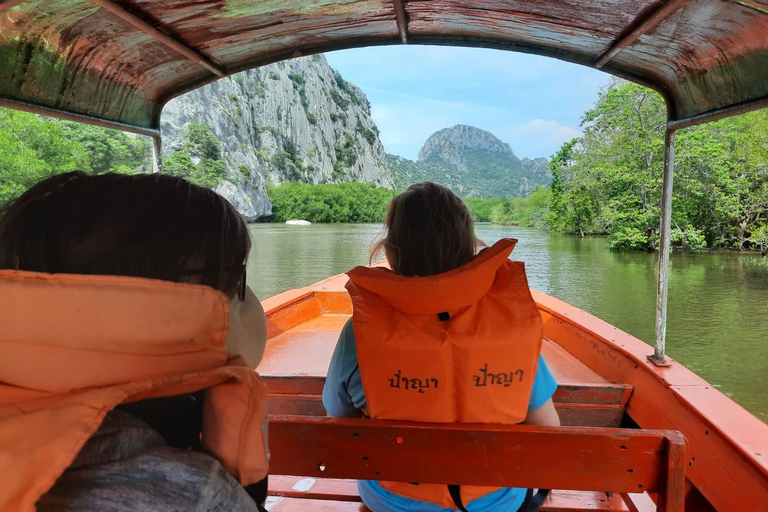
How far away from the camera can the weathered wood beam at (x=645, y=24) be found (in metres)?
1.43

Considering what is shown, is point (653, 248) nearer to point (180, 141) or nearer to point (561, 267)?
point (561, 267)

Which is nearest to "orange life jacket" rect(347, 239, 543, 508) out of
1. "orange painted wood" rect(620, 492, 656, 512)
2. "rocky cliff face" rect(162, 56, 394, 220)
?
"orange painted wood" rect(620, 492, 656, 512)

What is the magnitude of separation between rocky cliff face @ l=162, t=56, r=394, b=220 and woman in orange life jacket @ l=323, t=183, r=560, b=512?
4001 cm

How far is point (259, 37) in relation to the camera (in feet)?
5.99

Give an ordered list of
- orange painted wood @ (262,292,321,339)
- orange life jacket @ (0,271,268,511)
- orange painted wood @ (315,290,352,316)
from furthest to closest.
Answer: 1. orange painted wood @ (315,290,352,316)
2. orange painted wood @ (262,292,321,339)
3. orange life jacket @ (0,271,268,511)

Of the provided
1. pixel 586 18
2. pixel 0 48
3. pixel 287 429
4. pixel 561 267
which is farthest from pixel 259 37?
pixel 561 267

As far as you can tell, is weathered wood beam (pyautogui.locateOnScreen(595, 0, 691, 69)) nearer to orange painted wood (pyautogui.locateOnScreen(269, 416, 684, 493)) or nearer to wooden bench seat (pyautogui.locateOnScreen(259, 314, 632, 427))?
orange painted wood (pyautogui.locateOnScreen(269, 416, 684, 493))

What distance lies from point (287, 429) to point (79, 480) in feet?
2.43

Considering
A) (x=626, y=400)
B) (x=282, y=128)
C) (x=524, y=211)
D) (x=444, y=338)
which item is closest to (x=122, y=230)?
(x=444, y=338)

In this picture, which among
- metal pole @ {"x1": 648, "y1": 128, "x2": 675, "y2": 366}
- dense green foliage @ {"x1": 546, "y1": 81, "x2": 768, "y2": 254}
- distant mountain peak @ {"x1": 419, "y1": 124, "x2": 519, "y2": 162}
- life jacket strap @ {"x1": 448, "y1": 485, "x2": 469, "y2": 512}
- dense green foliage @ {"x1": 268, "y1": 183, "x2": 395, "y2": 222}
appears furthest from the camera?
distant mountain peak @ {"x1": 419, "y1": 124, "x2": 519, "y2": 162}

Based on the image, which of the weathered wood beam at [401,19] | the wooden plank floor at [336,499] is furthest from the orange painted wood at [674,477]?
the weathered wood beam at [401,19]

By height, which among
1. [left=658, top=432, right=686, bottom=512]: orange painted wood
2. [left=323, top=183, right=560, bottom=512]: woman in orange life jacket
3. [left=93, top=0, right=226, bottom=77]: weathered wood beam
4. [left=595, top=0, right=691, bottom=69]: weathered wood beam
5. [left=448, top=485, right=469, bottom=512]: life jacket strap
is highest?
[left=595, top=0, right=691, bottom=69]: weathered wood beam

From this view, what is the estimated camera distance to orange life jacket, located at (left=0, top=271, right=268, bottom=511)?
0.39 m

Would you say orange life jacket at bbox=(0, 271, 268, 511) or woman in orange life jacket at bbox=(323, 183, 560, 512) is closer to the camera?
orange life jacket at bbox=(0, 271, 268, 511)
